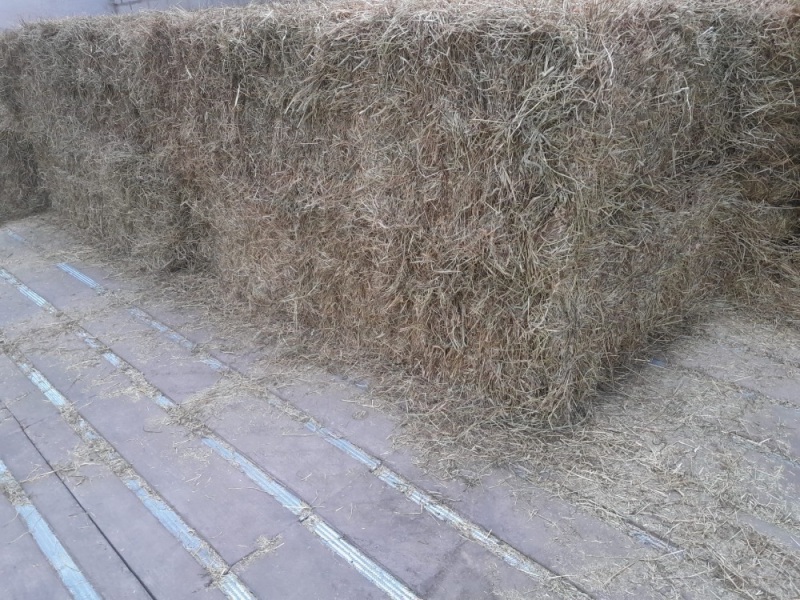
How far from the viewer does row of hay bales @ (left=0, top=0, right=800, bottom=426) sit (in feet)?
6.71

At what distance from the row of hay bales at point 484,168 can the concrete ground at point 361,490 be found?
37 centimetres

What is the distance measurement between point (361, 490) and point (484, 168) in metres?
1.29

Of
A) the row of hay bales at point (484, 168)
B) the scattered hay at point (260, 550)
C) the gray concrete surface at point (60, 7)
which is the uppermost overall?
the gray concrete surface at point (60, 7)

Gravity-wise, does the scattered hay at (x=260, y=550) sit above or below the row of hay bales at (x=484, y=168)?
below

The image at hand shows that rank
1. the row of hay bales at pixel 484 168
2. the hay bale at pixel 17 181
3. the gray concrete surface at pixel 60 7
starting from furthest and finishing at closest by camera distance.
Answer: the gray concrete surface at pixel 60 7, the hay bale at pixel 17 181, the row of hay bales at pixel 484 168

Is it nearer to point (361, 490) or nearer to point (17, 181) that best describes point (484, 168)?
point (361, 490)

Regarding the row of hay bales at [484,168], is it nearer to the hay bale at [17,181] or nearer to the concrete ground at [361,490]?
the concrete ground at [361,490]

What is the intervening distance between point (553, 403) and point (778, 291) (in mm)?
1859

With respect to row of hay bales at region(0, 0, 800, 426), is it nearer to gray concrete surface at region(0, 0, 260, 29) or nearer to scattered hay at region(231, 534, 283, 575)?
scattered hay at region(231, 534, 283, 575)

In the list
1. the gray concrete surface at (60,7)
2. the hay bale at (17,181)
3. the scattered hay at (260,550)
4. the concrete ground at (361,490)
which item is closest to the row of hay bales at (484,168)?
the concrete ground at (361,490)

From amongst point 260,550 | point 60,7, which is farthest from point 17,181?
point 260,550

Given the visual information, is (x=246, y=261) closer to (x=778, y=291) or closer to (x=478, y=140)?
(x=478, y=140)

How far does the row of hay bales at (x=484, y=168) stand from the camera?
6.71ft

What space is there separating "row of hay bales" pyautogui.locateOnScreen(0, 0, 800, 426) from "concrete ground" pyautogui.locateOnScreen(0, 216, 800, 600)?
0.37 metres
